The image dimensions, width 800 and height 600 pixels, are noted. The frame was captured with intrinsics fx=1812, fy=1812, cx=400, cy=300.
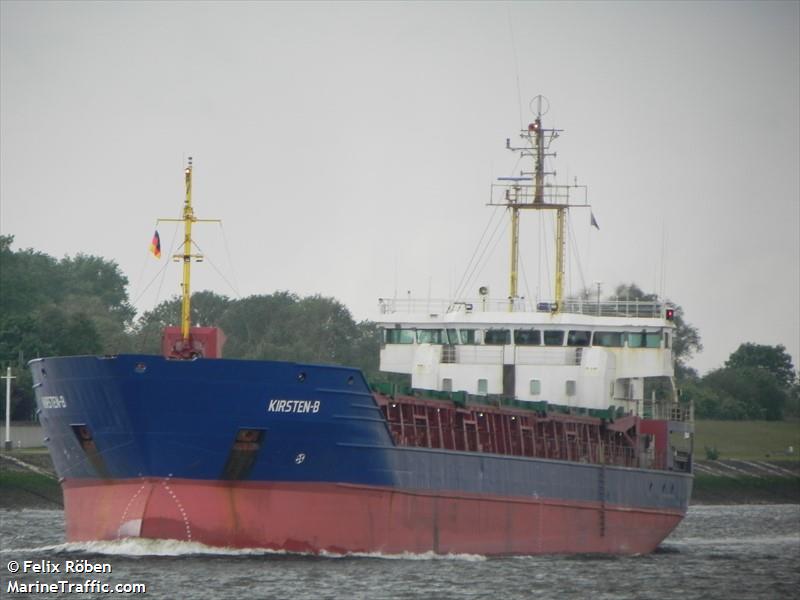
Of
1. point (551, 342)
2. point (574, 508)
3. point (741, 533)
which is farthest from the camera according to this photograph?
point (741, 533)

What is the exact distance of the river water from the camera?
3516 centimetres

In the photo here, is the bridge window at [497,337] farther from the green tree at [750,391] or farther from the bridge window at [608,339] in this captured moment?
the green tree at [750,391]

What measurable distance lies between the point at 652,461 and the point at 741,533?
8.88 m

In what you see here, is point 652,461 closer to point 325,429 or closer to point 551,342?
point 551,342

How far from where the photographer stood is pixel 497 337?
51.7m

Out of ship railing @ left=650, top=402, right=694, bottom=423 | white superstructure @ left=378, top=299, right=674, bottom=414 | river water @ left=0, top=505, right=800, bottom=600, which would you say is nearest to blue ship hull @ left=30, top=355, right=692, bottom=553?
river water @ left=0, top=505, right=800, bottom=600

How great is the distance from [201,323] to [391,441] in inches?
2622

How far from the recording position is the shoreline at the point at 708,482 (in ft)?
200

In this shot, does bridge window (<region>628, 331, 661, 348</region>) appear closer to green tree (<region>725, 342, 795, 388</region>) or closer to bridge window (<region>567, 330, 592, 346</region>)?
bridge window (<region>567, 330, 592, 346</region>)

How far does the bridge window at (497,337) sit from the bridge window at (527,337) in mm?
239

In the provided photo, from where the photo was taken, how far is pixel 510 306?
53.0 metres

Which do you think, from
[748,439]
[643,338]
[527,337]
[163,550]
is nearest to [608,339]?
[643,338]

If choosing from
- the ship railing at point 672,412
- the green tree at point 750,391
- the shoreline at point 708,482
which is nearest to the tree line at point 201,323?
the green tree at point 750,391

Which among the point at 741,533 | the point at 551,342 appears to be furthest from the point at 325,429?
the point at 741,533
